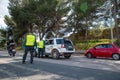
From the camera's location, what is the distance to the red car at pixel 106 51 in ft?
70.0

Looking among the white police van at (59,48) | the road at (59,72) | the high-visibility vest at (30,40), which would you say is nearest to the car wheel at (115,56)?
the white police van at (59,48)

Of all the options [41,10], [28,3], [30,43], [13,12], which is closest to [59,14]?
[41,10]

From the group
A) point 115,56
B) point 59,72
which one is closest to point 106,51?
point 115,56

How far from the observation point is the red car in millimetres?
21328

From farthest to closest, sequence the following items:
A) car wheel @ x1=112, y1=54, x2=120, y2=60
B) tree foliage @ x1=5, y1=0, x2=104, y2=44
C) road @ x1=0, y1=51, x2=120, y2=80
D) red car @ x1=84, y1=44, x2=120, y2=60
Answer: tree foliage @ x1=5, y1=0, x2=104, y2=44 < red car @ x1=84, y1=44, x2=120, y2=60 < car wheel @ x1=112, y1=54, x2=120, y2=60 < road @ x1=0, y1=51, x2=120, y2=80

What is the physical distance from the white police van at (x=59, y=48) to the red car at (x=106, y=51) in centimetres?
230

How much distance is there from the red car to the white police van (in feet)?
7.56

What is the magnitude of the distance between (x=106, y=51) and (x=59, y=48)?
393cm

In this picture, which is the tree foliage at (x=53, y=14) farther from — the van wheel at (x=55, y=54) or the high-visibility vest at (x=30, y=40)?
the high-visibility vest at (x=30, y=40)

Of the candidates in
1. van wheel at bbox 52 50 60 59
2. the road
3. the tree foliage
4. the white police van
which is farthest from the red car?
the tree foliage

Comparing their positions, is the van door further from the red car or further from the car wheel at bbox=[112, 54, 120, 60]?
the car wheel at bbox=[112, 54, 120, 60]

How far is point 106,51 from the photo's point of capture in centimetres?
2194

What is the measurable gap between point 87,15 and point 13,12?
659 inches

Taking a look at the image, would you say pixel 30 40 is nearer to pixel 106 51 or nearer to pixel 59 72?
pixel 59 72
